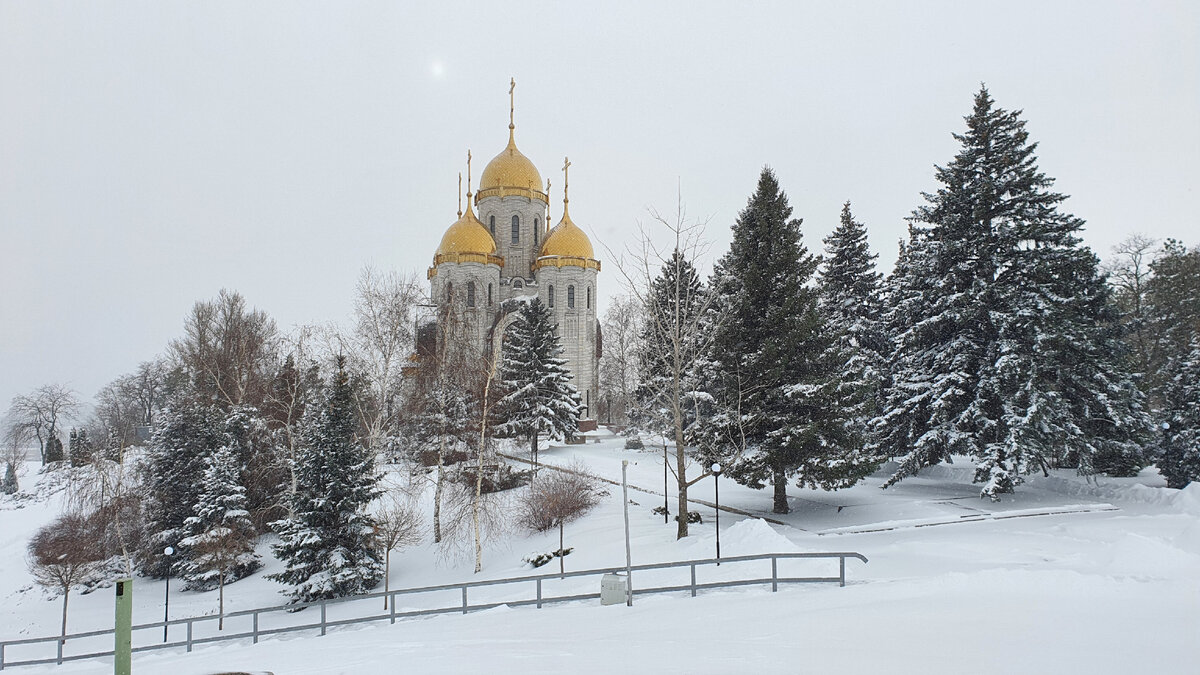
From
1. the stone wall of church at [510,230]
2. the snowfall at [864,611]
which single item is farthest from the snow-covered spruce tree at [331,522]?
the stone wall of church at [510,230]

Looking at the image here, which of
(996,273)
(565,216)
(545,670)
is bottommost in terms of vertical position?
(545,670)

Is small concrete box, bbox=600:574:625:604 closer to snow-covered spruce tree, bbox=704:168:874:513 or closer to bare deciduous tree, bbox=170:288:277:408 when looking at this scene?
snow-covered spruce tree, bbox=704:168:874:513

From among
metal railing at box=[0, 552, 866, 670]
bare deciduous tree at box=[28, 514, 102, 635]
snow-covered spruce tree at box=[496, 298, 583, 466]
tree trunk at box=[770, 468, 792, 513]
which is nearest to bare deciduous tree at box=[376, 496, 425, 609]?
metal railing at box=[0, 552, 866, 670]

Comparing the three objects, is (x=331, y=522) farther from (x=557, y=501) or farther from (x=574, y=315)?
(x=574, y=315)

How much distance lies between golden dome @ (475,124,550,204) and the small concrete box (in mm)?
51118

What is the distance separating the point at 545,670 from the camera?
752 centimetres

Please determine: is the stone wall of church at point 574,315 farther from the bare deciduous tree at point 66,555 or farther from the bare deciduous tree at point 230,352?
the bare deciduous tree at point 66,555

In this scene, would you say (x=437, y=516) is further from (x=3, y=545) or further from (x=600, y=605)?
(x=3, y=545)

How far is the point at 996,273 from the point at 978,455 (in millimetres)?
6223

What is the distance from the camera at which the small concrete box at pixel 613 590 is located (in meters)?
11.5

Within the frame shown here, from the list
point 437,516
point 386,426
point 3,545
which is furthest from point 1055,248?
point 3,545

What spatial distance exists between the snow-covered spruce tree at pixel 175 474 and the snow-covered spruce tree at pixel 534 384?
14533 mm

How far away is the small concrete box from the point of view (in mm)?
11461

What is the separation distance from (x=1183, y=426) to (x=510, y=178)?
50.0 m
